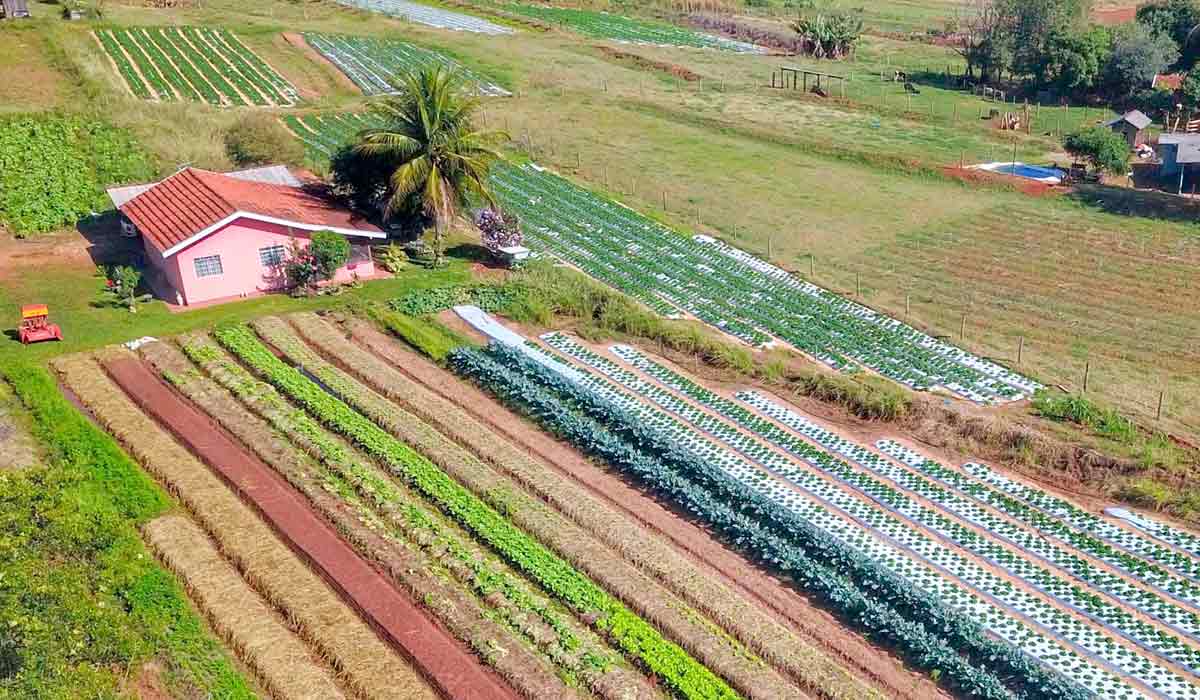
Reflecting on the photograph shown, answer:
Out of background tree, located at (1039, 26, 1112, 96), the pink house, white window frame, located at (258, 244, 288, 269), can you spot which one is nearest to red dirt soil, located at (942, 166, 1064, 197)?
background tree, located at (1039, 26, 1112, 96)

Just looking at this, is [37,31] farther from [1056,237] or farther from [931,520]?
[931,520]

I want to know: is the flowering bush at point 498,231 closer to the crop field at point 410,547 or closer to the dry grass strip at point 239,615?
the crop field at point 410,547

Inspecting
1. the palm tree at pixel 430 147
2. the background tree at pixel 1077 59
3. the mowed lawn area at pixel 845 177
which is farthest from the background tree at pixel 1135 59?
the palm tree at pixel 430 147

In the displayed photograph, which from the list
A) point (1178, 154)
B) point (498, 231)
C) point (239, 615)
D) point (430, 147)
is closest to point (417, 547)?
point (239, 615)

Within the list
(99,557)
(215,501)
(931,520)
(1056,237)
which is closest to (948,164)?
(1056,237)

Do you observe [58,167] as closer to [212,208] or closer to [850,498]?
[212,208]

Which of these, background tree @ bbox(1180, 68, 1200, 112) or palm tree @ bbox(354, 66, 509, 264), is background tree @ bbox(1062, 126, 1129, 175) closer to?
background tree @ bbox(1180, 68, 1200, 112)
